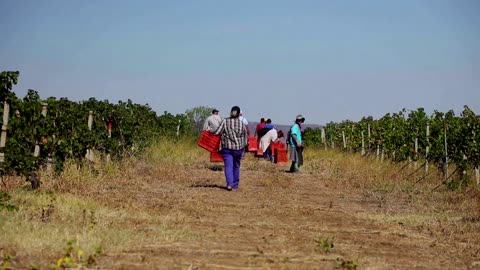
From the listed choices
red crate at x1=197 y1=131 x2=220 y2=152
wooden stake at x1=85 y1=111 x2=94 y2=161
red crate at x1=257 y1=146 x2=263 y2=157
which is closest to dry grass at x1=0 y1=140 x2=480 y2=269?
wooden stake at x1=85 y1=111 x2=94 y2=161

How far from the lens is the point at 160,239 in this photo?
7.25m

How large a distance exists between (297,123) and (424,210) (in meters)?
8.03

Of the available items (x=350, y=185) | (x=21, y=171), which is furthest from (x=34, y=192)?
(x=350, y=185)

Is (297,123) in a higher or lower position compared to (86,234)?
higher

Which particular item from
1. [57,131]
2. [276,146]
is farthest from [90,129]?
[276,146]

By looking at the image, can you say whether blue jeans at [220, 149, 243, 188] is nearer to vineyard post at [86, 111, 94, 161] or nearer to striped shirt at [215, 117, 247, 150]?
striped shirt at [215, 117, 247, 150]

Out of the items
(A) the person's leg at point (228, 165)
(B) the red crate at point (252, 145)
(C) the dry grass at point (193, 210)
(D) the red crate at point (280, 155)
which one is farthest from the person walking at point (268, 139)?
(A) the person's leg at point (228, 165)

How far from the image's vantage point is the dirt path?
638cm

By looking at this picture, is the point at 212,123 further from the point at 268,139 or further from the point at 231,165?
the point at 268,139

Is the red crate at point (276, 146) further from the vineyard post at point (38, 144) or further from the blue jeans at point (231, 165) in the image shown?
the vineyard post at point (38, 144)

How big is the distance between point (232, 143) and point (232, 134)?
6.9 inches

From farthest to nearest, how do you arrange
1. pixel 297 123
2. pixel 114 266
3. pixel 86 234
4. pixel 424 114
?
pixel 424 114
pixel 297 123
pixel 86 234
pixel 114 266

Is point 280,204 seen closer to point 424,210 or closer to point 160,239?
point 424,210

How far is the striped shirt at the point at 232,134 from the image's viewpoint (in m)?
13.4
